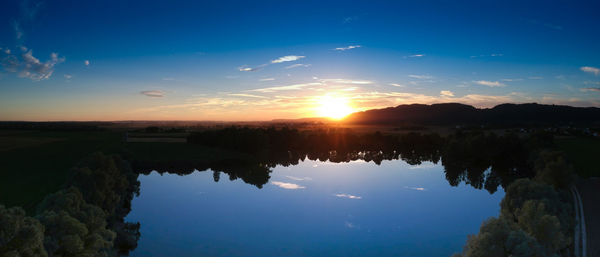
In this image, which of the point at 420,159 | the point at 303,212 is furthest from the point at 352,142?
the point at 303,212

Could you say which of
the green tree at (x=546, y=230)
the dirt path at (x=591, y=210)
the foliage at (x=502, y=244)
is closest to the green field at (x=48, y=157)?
the foliage at (x=502, y=244)

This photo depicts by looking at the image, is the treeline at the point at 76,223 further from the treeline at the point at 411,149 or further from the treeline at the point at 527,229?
the treeline at the point at 411,149

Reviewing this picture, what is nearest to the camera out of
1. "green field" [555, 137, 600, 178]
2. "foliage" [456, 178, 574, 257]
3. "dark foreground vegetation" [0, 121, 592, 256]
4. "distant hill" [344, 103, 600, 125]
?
"foliage" [456, 178, 574, 257]

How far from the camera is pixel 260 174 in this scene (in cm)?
7194

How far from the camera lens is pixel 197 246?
30.6m

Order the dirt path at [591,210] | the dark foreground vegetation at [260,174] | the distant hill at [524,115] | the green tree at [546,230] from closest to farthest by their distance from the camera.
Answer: the dark foreground vegetation at [260,174] → the green tree at [546,230] → the dirt path at [591,210] → the distant hill at [524,115]

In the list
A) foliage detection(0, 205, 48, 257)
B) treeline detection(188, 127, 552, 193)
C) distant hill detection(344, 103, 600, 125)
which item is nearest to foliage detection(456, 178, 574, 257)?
foliage detection(0, 205, 48, 257)

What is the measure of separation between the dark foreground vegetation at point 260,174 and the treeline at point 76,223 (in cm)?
5

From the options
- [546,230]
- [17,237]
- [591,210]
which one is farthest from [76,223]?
[591,210]

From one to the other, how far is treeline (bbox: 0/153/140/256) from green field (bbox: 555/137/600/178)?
6334 cm

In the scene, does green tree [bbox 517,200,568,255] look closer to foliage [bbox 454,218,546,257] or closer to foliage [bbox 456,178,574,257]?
foliage [bbox 456,178,574,257]

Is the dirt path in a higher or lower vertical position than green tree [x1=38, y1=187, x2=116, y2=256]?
lower

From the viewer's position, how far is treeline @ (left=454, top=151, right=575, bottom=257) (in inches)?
632

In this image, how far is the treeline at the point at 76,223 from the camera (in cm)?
1448
